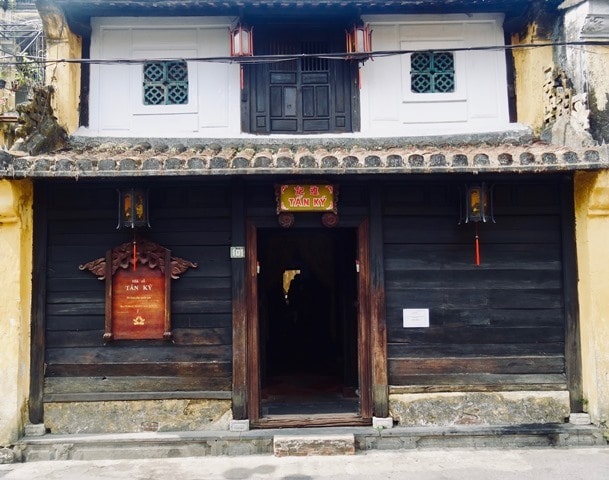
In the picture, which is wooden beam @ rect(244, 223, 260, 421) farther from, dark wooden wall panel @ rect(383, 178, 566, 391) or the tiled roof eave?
dark wooden wall panel @ rect(383, 178, 566, 391)

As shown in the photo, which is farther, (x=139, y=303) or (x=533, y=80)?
(x=533, y=80)

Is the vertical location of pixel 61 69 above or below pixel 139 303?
above

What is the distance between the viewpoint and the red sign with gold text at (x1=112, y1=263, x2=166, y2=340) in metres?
7.00

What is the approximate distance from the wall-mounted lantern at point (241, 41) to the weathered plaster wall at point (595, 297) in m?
5.02

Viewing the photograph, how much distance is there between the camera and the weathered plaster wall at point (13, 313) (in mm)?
6535

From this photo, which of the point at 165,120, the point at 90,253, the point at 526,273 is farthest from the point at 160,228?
the point at 526,273

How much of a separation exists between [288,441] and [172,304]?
2.43 metres

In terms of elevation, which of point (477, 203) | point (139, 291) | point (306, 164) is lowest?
point (139, 291)

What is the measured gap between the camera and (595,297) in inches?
268

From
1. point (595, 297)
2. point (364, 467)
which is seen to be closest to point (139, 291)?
point (364, 467)

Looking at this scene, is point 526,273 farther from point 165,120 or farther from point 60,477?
point 60,477

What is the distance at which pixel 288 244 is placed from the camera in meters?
12.1

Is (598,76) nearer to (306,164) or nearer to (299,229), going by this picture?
(306,164)

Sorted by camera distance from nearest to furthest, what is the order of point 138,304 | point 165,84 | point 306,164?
point 306,164
point 138,304
point 165,84
